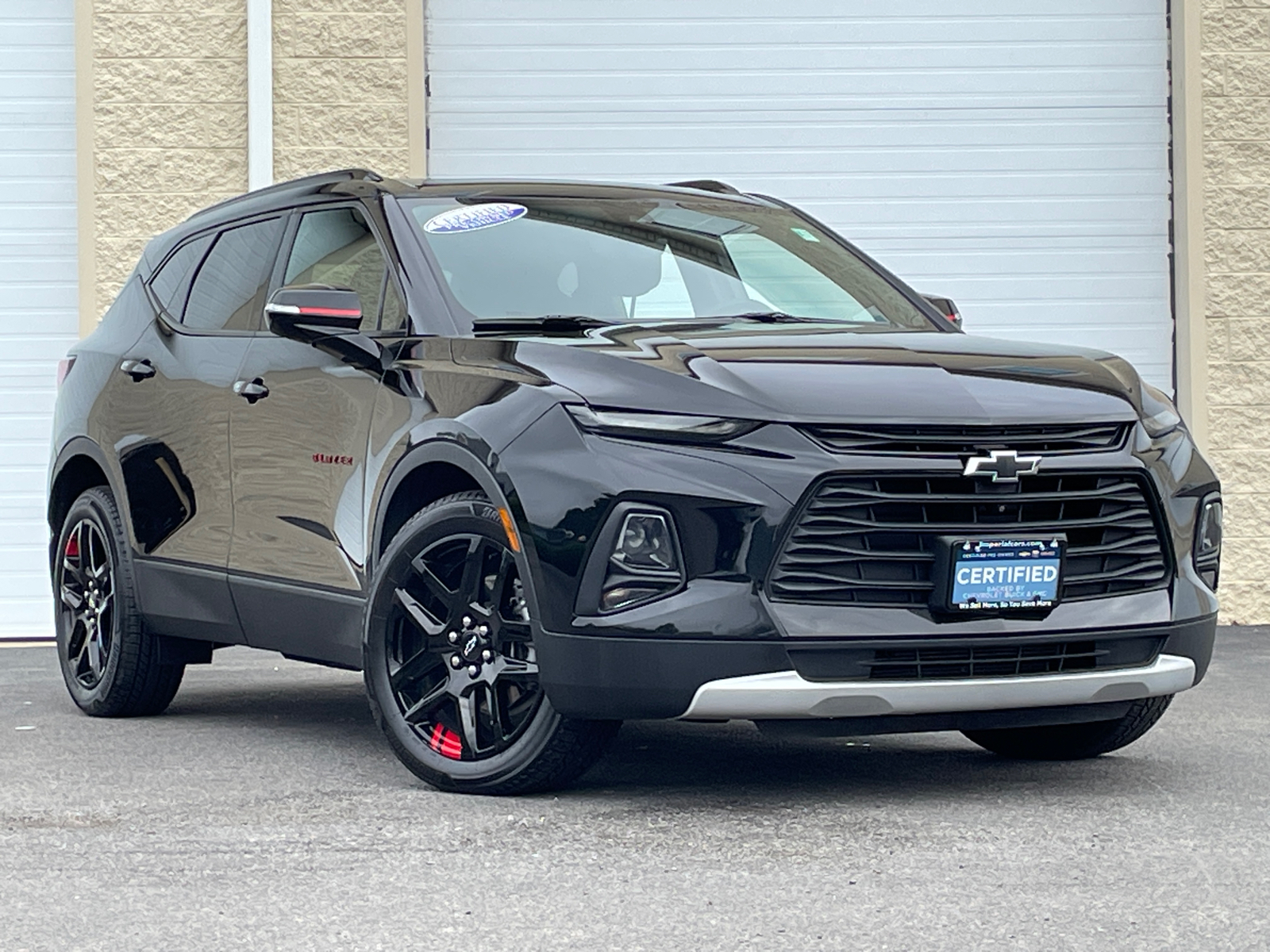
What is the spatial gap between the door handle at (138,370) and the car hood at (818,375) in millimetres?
1905

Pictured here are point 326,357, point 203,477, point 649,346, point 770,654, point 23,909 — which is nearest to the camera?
point 23,909

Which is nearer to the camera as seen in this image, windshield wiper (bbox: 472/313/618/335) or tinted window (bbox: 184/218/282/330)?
windshield wiper (bbox: 472/313/618/335)

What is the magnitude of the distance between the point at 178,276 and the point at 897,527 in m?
3.40

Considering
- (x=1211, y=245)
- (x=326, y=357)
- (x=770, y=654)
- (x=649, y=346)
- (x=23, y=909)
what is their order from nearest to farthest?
(x=23, y=909) < (x=770, y=654) < (x=649, y=346) < (x=326, y=357) < (x=1211, y=245)

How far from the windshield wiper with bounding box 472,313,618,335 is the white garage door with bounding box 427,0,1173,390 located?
A: 6.16m

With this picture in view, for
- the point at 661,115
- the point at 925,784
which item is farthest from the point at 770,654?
the point at 661,115

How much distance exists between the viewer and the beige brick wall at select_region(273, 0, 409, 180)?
11648mm

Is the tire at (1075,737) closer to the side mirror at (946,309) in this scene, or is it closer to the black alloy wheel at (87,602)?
the side mirror at (946,309)

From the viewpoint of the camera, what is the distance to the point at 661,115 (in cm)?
1186

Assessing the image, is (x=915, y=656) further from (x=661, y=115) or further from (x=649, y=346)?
(x=661, y=115)

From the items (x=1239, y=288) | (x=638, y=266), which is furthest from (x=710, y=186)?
(x=1239, y=288)

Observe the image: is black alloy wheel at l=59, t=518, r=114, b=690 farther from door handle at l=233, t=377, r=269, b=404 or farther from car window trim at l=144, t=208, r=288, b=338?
door handle at l=233, t=377, r=269, b=404

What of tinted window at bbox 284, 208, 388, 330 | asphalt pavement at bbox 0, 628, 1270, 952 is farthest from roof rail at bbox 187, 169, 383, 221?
asphalt pavement at bbox 0, 628, 1270, 952

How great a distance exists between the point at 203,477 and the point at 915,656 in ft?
8.69
